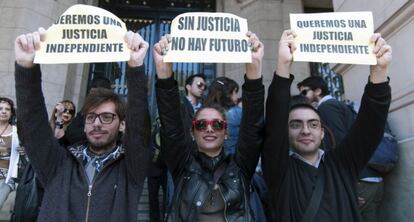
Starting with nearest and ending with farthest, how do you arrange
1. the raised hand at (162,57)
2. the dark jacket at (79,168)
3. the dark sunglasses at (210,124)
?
the dark jacket at (79,168) → the raised hand at (162,57) → the dark sunglasses at (210,124)

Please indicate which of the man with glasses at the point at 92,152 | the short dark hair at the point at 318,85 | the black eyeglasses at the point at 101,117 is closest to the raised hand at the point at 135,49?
the man with glasses at the point at 92,152

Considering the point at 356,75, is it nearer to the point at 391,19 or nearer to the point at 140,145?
the point at 391,19

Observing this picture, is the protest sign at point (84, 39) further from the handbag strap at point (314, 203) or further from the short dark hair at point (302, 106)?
the handbag strap at point (314, 203)

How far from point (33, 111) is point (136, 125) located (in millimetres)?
673

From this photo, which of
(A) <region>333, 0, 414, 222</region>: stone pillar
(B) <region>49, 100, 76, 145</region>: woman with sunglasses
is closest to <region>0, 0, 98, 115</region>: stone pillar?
(B) <region>49, 100, 76, 145</region>: woman with sunglasses

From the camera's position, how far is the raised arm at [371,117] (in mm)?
2434

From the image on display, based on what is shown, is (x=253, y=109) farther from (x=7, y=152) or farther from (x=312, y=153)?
(x=7, y=152)

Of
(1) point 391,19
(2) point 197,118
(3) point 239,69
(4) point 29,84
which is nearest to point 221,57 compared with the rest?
(2) point 197,118

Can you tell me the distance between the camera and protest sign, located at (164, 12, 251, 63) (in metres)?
2.39

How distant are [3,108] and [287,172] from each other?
411 cm

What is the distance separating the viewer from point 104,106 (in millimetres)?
2367

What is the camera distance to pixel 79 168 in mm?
2285

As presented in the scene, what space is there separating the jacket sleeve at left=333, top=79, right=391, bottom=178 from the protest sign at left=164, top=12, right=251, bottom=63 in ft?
3.10

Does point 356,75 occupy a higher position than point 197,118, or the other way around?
point 356,75
